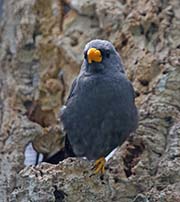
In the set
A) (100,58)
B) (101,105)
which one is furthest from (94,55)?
(101,105)

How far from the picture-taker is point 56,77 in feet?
19.3

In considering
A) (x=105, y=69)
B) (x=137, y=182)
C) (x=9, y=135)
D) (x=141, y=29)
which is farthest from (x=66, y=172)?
(x=141, y=29)

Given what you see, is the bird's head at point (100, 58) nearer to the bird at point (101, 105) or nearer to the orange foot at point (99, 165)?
the bird at point (101, 105)

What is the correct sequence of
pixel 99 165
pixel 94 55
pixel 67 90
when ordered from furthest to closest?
pixel 67 90 < pixel 94 55 < pixel 99 165

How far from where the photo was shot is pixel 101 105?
4637 millimetres

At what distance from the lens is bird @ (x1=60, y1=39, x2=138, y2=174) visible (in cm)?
463

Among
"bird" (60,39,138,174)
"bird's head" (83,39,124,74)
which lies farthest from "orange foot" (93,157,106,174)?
"bird's head" (83,39,124,74)

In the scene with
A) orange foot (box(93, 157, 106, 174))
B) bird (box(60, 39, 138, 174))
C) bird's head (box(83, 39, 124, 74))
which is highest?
bird's head (box(83, 39, 124, 74))

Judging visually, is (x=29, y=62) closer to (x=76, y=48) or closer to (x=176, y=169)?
(x=76, y=48)

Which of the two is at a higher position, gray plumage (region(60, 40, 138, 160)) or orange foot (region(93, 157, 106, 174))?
gray plumage (region(60, 40, 138, 160))

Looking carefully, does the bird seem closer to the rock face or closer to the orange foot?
the orange foot

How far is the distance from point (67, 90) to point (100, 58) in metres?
1.16

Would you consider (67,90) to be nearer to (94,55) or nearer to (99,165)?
(94,55)

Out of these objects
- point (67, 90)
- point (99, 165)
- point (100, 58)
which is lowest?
point (99, 165)
